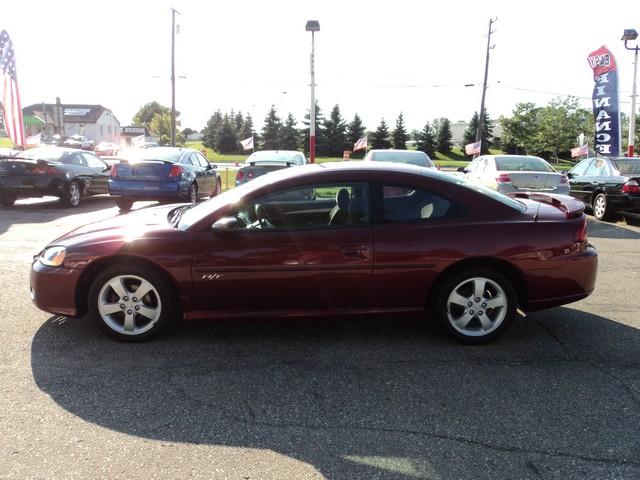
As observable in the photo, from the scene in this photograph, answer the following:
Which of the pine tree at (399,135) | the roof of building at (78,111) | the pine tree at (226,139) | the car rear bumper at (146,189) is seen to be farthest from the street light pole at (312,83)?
the roof of building at (78,111)

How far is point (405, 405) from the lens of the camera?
328cm

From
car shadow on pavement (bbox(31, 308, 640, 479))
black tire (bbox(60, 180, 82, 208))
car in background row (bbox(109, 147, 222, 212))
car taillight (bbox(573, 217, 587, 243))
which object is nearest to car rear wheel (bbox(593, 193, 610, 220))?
car shadow on pavement (bbox(31, 308, 640, 479))

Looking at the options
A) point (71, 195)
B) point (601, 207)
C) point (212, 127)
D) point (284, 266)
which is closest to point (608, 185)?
point (601, 207)

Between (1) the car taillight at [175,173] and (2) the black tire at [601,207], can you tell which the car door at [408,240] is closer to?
(1) the car taillight at [175,173]

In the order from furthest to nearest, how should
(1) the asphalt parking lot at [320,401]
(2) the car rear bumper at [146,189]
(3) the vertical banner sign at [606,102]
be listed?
(3) the vertical banner sign at [606,102]
(2) the car rear bumper at [146,189]
(1) the asphalt parking lot at [320,401]

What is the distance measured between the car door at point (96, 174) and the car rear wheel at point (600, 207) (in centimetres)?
1187

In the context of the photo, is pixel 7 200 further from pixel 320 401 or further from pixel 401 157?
pixel 320 401

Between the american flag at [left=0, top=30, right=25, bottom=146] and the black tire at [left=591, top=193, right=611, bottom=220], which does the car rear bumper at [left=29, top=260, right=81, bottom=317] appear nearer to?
the black tire at [left=591, top=193, right=611, bottom=220]

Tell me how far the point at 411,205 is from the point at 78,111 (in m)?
103

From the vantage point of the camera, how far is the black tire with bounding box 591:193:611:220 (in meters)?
11.6

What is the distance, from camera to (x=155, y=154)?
1198cm

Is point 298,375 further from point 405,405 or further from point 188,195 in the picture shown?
point 188,195

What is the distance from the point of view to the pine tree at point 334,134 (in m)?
62.0

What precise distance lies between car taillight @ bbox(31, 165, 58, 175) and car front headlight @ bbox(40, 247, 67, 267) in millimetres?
9015
